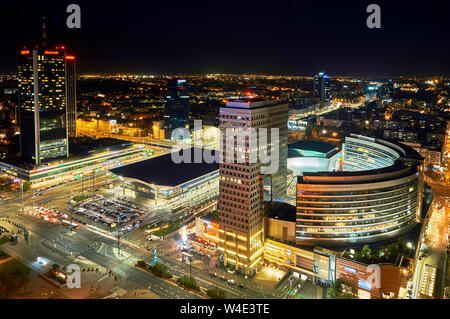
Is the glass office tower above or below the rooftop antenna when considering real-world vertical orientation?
below

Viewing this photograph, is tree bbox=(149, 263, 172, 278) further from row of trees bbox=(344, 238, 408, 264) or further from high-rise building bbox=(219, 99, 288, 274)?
row of trees bbox=(344, 238, 408, 264)

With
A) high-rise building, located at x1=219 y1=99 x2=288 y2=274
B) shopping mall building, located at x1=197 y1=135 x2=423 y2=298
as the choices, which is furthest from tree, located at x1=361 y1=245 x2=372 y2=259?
high-rise building, located at x1=219 y1=99 x2=288 y2=274

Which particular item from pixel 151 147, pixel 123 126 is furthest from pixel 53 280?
pixel 123 126

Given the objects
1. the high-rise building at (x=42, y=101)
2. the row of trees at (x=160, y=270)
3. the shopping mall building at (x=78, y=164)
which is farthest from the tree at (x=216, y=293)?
the high-rise building at (x=42, y=101)

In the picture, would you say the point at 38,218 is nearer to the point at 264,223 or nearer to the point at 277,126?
the point at 264,223

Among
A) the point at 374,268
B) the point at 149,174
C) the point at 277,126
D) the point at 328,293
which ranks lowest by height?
the point at 328,293

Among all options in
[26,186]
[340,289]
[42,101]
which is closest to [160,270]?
[340,289]

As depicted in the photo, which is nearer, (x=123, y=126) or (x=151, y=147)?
(x=151, y=147)

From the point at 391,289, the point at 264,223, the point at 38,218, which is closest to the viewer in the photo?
the point at 391,289
